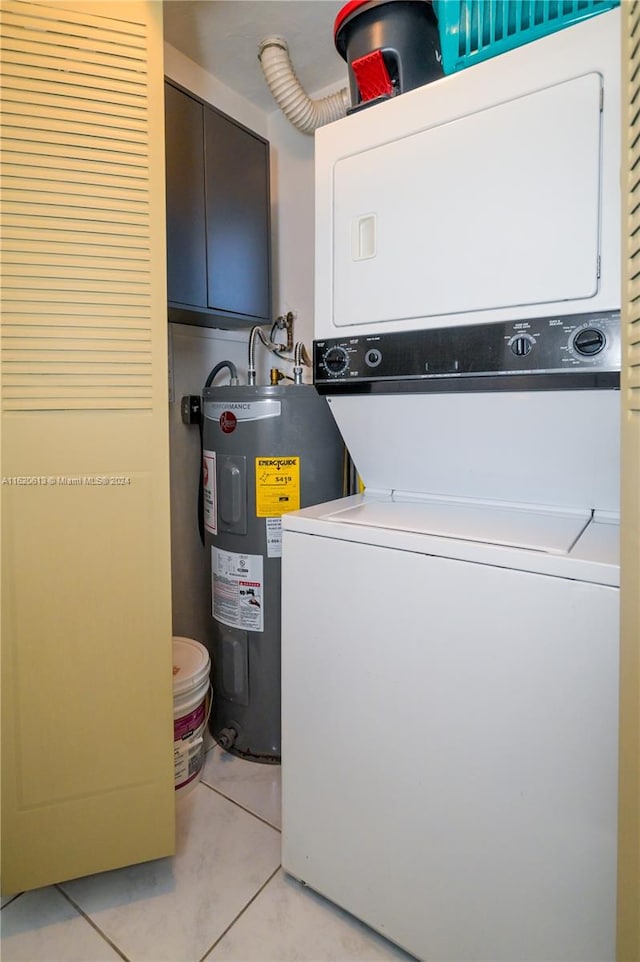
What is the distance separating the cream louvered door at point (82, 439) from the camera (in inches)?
42.1

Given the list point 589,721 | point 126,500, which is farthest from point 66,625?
point 589,721

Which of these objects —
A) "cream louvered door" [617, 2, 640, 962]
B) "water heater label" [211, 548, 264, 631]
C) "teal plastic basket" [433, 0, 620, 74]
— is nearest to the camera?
"cream louvered door" [617, 2, 640, 962]

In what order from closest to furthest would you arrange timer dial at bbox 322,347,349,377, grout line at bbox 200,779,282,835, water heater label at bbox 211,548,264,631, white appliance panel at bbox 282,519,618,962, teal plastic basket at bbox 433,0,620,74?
1. white appliance panel at bbox 282,519,618,962
2. teal plastic basket at bbox 433,0,620,74
3. timer dial at bbox 322,347,349,377
4. grout line at bbox 200,779,282,835
5. water heater label at bbox 211,548,264,631

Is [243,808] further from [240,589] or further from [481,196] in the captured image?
[481,196]

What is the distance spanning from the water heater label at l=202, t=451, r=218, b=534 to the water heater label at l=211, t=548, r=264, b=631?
10cm

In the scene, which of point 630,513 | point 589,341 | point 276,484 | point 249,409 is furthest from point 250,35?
point 630,513

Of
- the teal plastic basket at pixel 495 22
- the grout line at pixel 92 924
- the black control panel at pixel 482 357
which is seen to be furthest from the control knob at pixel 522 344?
the grout line at pixel 92 924

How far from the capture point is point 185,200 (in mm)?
1678

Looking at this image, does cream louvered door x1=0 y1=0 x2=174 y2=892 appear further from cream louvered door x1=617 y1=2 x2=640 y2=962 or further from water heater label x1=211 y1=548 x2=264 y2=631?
cream louvered door x1=617 y1=2 x2=640 y2=962

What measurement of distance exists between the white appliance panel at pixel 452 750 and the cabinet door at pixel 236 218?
1.13m

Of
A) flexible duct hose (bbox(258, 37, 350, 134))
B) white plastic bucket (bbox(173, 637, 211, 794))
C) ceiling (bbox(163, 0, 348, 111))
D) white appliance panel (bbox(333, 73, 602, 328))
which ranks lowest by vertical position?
white plastic bucket (bbox(173, 637, 211, 794))

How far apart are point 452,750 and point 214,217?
1787 mm

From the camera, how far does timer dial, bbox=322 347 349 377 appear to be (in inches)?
49.2

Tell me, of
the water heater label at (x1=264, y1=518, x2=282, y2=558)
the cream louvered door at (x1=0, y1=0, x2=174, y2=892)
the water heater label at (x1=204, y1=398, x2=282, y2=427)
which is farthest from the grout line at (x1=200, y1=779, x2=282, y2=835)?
the water heater label at (x1=204, y1=398, x2=282, y2=427)
